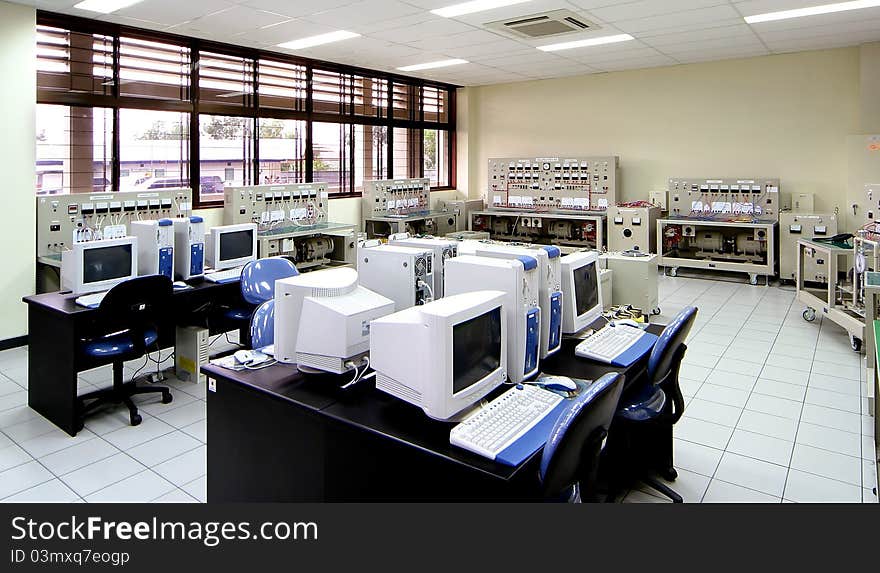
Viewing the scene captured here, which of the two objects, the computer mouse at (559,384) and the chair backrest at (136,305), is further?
the chair backrest at (136,305)

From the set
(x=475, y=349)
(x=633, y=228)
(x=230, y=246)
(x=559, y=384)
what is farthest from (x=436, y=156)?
(x=475, y=349)

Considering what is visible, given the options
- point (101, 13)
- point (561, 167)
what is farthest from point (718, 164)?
point (101, 13)

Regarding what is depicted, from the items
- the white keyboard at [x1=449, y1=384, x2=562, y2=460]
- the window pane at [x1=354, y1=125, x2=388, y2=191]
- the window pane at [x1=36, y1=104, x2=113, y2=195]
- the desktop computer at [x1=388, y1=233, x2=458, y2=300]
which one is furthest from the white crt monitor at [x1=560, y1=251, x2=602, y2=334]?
the window pane at [x1=354, y1=125, x2=388, y2=191]

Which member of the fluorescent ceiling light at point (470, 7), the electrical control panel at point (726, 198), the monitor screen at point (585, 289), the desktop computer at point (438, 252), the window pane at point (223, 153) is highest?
the fluorescent ceiling light at point (470, 7)

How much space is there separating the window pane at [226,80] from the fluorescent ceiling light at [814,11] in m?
5.30

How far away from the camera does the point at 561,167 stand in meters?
9.29

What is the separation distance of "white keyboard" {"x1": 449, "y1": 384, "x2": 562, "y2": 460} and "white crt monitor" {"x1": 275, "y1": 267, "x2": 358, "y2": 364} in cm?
76

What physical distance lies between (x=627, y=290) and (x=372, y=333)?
13.6ft

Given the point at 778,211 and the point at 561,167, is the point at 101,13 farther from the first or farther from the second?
the point at 778,211

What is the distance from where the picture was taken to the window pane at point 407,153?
9.52m

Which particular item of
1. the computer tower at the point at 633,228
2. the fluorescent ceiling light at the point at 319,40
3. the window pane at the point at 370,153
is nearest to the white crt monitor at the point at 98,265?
the fluorescent ceiling light at the point at 319,40

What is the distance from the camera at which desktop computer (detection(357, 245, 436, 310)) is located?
8.92 ft

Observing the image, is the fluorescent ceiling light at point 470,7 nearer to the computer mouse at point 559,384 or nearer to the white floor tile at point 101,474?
the computer mouse at point 559,384

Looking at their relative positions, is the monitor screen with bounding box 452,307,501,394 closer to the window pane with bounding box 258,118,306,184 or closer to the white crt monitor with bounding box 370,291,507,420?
the white crt monitor with bounding box 370,291,507,420
